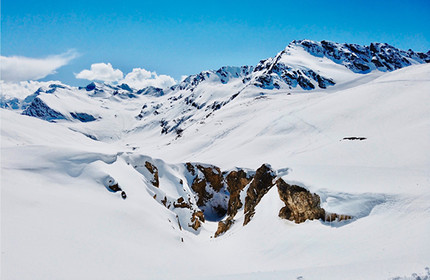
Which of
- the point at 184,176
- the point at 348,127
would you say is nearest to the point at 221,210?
the point at 184,176

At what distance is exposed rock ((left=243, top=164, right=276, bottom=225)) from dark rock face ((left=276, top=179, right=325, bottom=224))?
7798mm

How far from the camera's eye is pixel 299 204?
19.2 metres

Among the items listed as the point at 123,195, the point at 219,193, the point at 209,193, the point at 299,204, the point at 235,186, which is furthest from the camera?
the point at 209,193

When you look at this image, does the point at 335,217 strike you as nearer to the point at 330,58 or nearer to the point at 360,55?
the point at 330,58

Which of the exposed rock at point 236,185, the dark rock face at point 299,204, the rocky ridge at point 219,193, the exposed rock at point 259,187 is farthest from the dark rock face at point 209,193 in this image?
the dark rock face at point 299,204

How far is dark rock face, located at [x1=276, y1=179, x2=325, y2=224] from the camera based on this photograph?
17766 mm

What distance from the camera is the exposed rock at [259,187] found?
97.1 ft

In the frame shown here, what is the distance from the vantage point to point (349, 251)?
40.2 ft

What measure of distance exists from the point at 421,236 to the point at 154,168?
32.2 meters

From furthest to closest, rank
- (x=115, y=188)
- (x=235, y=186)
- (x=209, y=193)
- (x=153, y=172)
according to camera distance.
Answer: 1. (x=209, y=193)
2. (x=235, y=186)
3. (x=153, y=172)
4. (x=115, y=188)

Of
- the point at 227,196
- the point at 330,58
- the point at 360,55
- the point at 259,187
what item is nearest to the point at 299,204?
the point at 259,187

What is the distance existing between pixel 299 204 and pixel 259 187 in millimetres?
11932

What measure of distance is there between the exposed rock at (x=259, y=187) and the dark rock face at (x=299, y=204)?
7.80 meters

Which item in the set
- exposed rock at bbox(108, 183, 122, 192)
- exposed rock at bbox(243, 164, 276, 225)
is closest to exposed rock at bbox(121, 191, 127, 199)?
exposed rock at bbox(108, 183, 122, 192)
